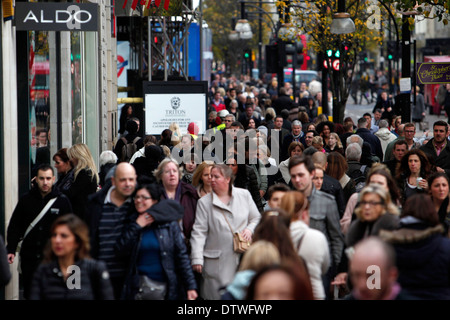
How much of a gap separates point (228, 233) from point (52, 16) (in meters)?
3.24

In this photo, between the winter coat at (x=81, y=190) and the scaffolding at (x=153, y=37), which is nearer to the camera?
the winter coat at (x=81, y=190)

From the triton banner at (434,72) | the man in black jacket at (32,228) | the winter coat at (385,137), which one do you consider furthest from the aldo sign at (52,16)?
the triton banner at (434,72)

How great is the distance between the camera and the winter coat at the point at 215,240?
910 centimetres

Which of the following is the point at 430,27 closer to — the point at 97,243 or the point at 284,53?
the point at 284,53

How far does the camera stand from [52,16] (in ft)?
35.3

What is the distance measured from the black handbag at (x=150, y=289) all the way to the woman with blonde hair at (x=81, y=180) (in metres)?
2.53

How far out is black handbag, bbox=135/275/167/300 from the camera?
305 inches

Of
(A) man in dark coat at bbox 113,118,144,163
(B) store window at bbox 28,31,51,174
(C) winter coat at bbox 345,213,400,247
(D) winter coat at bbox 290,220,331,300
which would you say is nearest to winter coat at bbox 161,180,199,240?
(C) winter coat at bbox 345,213,400,247

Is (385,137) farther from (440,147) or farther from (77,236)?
(77,236)

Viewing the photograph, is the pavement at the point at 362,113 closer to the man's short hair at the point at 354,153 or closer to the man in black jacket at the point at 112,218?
the man's short hair at the point at 354,153

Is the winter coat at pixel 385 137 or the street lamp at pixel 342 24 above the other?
the street lamp at pixel 342 24

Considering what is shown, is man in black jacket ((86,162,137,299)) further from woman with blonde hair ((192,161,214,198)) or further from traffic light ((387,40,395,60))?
traffic light ((387,40,395,60))

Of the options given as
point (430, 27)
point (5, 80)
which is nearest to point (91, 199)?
point (5, 80)

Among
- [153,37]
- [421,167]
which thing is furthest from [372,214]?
[153,37]
